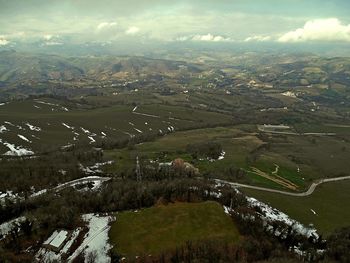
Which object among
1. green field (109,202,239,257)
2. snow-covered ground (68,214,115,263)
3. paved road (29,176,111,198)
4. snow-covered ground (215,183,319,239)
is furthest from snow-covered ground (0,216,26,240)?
snow-covered ground (215,183,319,239)

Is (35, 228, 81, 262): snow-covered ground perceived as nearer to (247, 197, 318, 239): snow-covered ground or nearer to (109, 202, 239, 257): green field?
(109, 202, 239, 257): green field

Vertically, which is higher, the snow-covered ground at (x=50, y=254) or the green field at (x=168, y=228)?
the snow-covered ground at (x=50, y=254)

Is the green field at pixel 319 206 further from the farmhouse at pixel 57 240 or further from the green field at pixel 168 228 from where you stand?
the farmhouse at pixel 57 240

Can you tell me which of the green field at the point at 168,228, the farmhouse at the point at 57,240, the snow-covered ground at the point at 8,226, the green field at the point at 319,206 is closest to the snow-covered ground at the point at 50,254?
the farmhouse at the point at 57,240

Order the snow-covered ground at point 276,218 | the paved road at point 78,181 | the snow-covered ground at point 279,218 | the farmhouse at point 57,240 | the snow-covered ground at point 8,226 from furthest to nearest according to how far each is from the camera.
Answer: the paved road at point 78,181 → the snow-covered ground at point 279,218 → the snow-covered ground at point 276,218 → the snow-covered ground at point 8,226 → the farmhouse at point 57,240

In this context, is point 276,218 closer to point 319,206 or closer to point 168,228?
point 319,206

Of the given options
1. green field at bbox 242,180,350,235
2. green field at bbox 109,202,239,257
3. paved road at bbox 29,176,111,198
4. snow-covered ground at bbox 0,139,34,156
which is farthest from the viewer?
snow-covered ground at bbox 0,139,34,156

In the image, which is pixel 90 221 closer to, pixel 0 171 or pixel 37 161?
pixel 0 171
